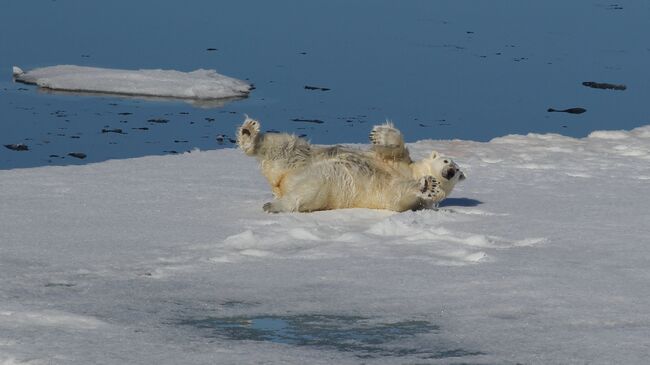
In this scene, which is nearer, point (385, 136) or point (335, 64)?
point (385, 136)

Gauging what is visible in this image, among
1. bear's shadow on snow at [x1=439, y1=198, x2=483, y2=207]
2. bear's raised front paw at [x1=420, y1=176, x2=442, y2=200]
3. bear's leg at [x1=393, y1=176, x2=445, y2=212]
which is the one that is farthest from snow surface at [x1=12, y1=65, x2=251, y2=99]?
bear's raised front paw at [x1=420, y1=176, x2=442, y2=200]

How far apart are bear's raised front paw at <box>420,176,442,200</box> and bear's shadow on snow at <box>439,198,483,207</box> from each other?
408 mm

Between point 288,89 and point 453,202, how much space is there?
8.24 meters

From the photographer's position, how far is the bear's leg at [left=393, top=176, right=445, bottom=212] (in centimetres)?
618

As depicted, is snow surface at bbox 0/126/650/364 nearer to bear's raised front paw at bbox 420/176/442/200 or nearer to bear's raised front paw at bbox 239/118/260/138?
bear's raised front paw at bbox 420/176/442/200

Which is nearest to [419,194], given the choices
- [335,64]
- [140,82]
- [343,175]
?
[343,175]

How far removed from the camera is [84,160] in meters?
10.7

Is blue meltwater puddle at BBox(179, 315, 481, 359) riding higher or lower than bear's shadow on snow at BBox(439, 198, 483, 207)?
lower

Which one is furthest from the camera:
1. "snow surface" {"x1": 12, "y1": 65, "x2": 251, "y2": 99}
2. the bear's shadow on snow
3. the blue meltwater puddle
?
"snow surface" {"x1": 12, "y1": 65, "x2": 251, "y2": 99}

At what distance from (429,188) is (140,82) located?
27.6 ft

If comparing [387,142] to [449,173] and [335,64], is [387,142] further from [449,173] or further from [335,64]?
[335,64]

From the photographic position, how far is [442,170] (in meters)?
6.45

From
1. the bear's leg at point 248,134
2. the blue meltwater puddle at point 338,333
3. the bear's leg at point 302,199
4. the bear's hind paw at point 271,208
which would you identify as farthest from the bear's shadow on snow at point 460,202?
Answer: the blue meltwater puddle at point 338,333

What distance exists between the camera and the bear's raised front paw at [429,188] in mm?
6164
